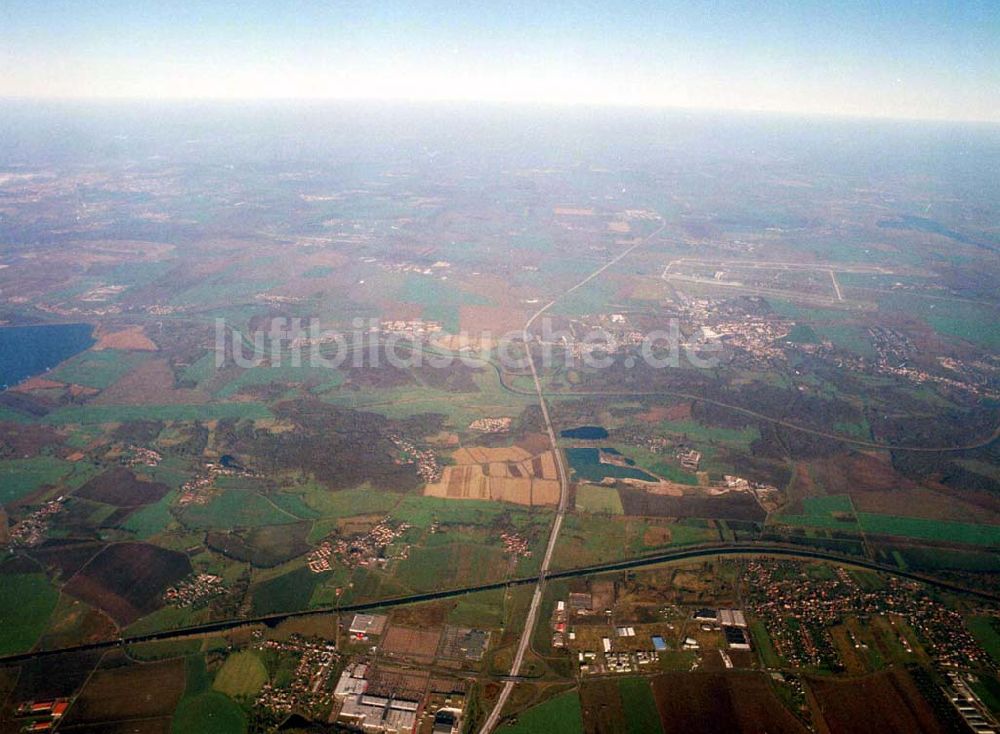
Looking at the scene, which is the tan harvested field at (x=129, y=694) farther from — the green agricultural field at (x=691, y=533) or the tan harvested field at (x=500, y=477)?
the green agricultural field at (x=691, y=533)

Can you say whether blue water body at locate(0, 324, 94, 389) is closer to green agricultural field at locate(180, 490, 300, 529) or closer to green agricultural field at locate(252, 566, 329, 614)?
green agricultural field at locate(180, 490, 300, 529)

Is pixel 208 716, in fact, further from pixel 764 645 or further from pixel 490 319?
pixel 490 319

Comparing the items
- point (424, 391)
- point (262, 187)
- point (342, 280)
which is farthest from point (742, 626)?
point (262, 187)

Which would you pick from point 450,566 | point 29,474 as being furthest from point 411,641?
point 29,474

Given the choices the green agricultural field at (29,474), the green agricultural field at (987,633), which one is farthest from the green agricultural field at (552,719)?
the green agricultural field at (29,474)

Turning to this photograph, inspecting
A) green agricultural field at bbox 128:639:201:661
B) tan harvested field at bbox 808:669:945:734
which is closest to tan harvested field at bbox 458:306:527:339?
green agricultural field at bbox 128:639:201:661

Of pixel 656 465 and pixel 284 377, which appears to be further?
pixel 284 377
